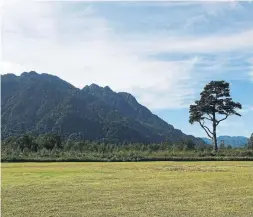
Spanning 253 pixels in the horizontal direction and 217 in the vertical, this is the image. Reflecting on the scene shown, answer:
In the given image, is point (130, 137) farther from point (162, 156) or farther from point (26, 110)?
point (162, 156)

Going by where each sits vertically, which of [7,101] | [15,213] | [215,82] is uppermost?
[7,101]

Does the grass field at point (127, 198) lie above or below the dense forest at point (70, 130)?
below

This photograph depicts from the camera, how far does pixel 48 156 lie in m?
49.2

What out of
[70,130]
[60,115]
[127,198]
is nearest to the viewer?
[127,198]

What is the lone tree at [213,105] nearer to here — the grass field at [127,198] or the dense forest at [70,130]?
the dense forest at [70,130]

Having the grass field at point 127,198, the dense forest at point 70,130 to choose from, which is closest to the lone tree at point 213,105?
the dense forest at point 70,130

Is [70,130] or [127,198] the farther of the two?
[70,130]

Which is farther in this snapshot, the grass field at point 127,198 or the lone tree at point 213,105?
the lone tree at point 213,105

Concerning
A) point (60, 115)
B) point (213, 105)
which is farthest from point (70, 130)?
point (213, 105)

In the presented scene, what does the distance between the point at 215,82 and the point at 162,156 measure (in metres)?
13.8

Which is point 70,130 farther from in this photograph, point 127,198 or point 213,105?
point 127,198

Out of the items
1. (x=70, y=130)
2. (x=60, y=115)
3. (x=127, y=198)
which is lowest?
(x=127, y=198)

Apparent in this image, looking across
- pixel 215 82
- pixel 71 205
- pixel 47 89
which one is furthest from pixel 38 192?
pixel 47 89

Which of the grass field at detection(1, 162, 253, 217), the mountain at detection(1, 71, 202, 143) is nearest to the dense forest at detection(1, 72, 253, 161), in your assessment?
the mountain at detection(1, 71, 202, 143)
